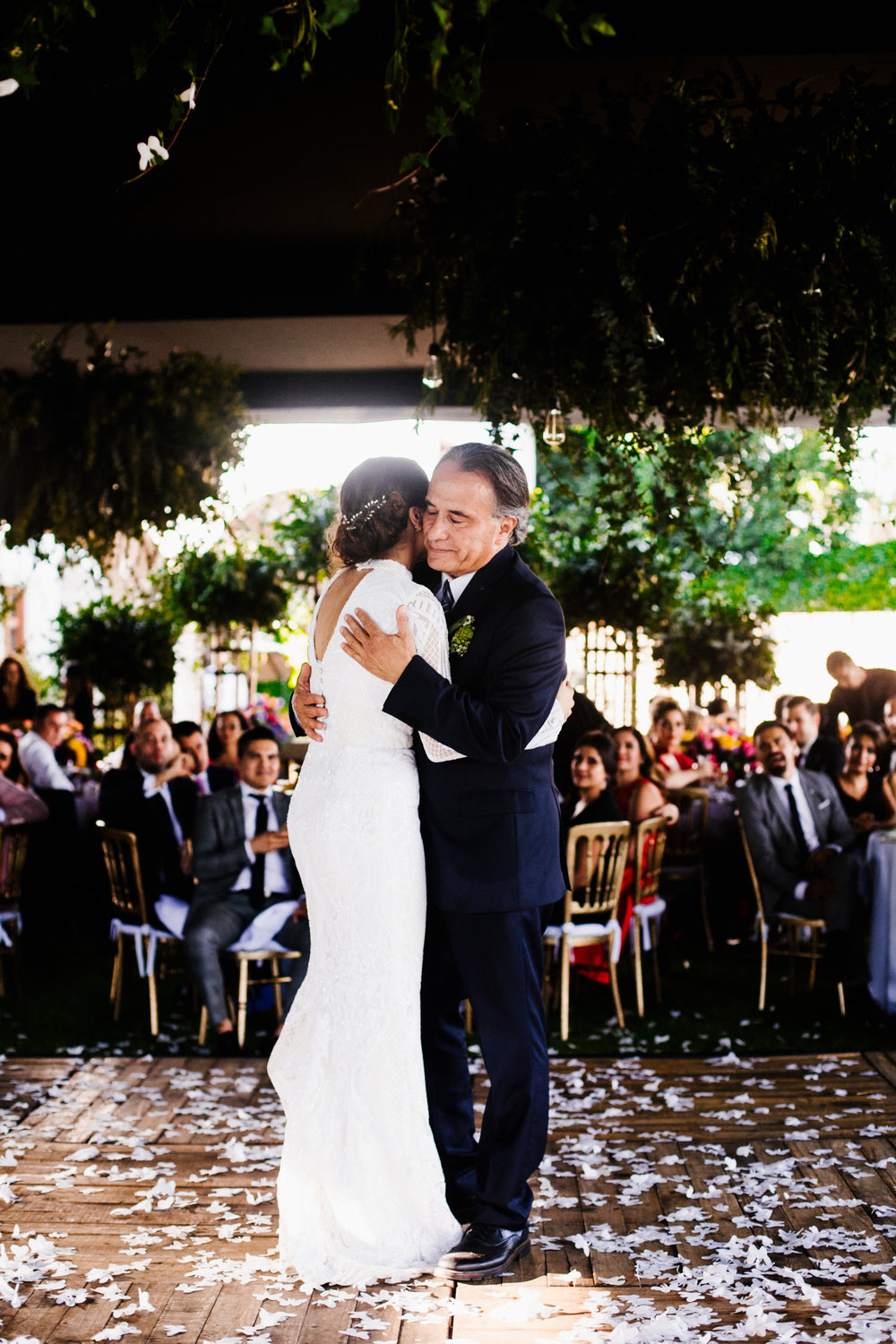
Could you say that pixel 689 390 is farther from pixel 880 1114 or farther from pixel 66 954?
pixel 66 954

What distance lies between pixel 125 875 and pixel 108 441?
2.27 metres

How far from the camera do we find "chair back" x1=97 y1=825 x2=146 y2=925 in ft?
17.3

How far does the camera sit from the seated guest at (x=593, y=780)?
5.59m

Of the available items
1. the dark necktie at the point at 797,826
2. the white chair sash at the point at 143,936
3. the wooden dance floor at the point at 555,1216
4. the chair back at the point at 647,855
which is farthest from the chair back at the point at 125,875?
the dark necktie at the point at 797,826

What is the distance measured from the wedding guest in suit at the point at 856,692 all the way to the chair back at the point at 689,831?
1.76 meters

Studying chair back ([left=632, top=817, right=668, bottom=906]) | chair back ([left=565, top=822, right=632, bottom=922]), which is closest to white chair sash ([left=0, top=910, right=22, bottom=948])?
chair back ([left=565, top=822, right=632, bottom=922])

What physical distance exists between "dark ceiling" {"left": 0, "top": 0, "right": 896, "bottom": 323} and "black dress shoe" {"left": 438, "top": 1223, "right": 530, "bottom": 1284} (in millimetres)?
2917

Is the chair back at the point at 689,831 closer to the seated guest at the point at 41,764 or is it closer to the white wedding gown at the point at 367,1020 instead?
the seated guest at the point at 41,764

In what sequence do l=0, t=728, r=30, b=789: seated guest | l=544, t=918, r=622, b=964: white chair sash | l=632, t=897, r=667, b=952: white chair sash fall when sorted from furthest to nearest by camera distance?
l=0, t=728, r=30, b=789: seated guest < l=632, t=897, r=667, b=952: white chair sash < l=544, t=918, r=622, b=964: white chair sash

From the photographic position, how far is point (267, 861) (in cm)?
510

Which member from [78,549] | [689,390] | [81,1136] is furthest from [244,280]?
[81,1136]

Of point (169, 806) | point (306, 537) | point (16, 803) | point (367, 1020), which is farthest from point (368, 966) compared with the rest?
point (306, 537)

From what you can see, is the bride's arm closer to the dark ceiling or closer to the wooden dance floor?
the wooden dance floor

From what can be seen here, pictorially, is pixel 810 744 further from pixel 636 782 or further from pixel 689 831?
pixel 636 782
